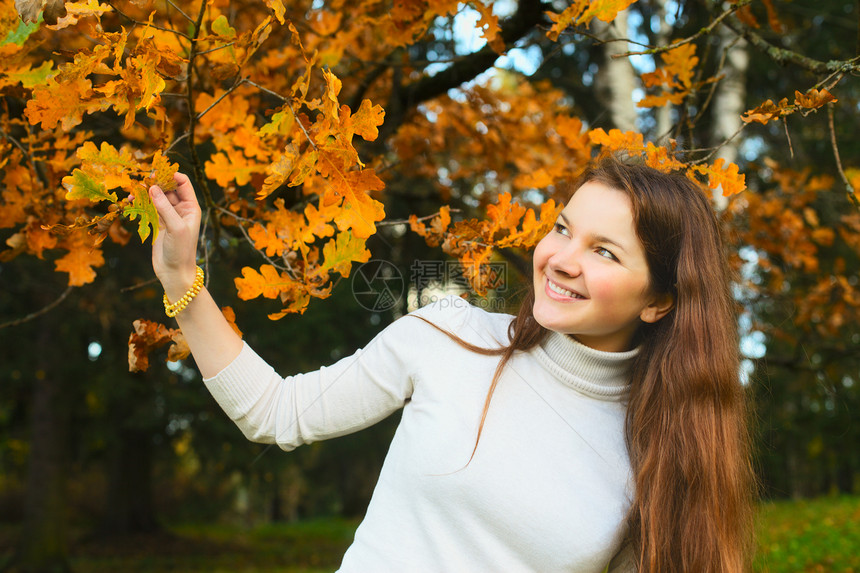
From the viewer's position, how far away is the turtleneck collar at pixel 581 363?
1595mm

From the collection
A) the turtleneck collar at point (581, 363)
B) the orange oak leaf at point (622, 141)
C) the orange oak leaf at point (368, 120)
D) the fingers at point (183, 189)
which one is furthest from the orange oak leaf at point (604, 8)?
the fingers at point (183, 189)

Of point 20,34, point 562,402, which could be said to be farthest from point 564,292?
point 20,34

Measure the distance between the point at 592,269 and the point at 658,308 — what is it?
27 centimetres

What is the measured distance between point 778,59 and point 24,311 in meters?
7.38

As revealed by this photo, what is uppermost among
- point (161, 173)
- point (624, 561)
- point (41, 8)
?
point (41, 8)

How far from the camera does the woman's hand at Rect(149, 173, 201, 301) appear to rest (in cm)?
123

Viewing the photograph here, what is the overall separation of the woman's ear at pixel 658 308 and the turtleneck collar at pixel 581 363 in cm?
10

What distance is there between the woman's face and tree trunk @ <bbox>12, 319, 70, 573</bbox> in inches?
263

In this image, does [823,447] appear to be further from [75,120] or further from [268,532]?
[75,120]

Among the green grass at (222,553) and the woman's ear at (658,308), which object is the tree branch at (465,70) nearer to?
the woman's ear at (658,308)

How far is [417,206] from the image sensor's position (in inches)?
172

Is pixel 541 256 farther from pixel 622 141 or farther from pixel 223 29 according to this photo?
pixel 223 29

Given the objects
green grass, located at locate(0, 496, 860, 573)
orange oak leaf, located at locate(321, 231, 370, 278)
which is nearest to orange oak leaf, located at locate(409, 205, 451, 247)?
orange oak leaf, located at locate(321, 231, 370, 278)

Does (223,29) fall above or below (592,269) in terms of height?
above
